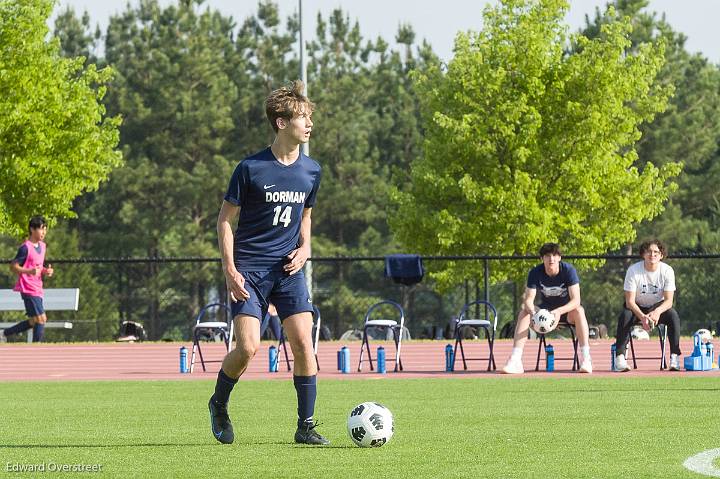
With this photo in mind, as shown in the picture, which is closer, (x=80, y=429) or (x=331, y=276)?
(x=80, y=429)

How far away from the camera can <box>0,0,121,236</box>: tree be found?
38.0 metres

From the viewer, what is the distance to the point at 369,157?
2719 inches

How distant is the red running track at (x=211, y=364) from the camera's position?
61.4ft

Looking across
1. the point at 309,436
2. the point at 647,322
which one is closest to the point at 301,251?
the point at 309,436

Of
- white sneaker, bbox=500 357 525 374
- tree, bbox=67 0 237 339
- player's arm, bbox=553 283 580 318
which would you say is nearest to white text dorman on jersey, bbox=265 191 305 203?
player's arm, bbox=553 283 580 318

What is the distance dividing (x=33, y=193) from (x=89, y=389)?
23807mm

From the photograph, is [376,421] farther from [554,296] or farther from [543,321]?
[554,296]

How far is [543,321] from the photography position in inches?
679

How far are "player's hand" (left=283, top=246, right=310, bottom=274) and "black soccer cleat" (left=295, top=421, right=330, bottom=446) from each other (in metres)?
0.96

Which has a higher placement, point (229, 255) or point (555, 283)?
point (555, 283)

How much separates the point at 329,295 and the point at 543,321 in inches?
1839

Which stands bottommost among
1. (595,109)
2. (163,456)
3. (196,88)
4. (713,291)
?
(163,456)

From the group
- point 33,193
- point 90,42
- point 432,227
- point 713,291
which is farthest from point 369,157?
point 33,193

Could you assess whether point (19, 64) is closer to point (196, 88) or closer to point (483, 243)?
point (483, 243)
